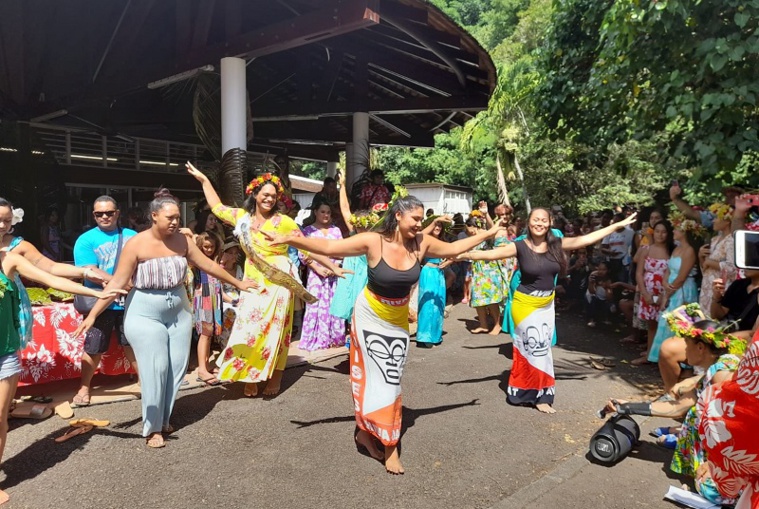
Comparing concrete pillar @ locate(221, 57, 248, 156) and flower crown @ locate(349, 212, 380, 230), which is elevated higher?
concrete pillar @ locate(221, 57, 248, 156)

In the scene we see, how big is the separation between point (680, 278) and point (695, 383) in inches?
109

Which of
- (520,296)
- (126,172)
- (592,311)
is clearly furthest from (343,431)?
(126,172)

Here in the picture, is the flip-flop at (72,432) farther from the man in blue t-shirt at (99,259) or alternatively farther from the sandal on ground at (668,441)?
the sandal on ground at (668,441)

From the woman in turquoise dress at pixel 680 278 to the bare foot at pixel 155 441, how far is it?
5086mm

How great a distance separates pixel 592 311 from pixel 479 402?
15.7 feet

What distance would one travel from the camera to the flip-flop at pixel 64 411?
4148 mm

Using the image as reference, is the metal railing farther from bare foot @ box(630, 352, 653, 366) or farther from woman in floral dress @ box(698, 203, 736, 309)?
woman in floral dress @ box(698, 203, 736, 309)

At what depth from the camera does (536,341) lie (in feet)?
15.1

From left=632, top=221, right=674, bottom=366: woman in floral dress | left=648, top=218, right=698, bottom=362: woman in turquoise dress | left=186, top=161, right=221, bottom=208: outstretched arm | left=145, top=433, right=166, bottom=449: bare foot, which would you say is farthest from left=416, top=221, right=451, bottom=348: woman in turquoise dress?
left=145, top=433, right=166, bottom=449: bare foot

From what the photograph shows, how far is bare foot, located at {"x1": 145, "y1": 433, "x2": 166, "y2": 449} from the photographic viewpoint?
3.66 metres

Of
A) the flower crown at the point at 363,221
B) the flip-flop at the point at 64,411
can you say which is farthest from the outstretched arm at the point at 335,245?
the flip-flop at the point at 64,411

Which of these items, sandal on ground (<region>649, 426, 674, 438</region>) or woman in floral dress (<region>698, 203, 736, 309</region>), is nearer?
sandal on ground (<region>649, 426, 674, 438</region>)

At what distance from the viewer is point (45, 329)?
4.59 meters

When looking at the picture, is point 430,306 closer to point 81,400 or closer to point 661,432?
point 661,432
